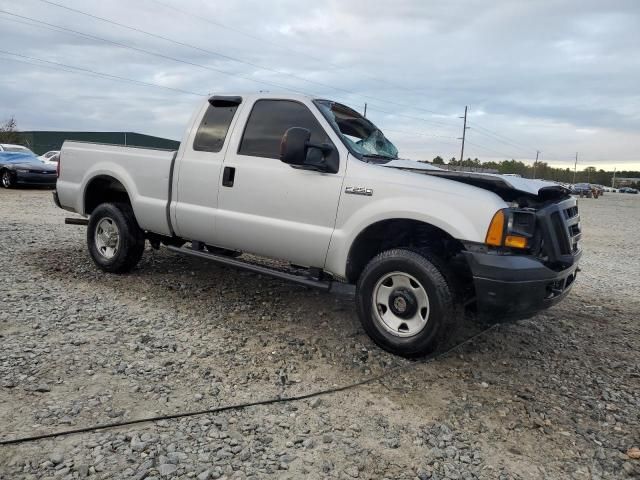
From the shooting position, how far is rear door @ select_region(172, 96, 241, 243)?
16.3 ft

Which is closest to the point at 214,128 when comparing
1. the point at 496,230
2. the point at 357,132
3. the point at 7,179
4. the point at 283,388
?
the point at 357,132

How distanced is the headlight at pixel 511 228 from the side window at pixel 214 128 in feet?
9.11

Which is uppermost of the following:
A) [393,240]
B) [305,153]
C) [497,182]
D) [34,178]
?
[305,153]

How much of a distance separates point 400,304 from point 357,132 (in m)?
1.94

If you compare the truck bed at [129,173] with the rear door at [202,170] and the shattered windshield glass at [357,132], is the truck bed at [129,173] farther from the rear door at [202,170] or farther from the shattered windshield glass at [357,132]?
the shattered windshield glass at [357,132]

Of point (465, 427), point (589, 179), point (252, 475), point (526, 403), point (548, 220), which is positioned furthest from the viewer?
point (589, 179)

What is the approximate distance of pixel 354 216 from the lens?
4.11 metres

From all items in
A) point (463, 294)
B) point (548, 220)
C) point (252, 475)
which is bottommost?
point (252, 475)

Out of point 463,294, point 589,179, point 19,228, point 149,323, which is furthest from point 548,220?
point 589,179

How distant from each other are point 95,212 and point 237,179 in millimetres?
2258

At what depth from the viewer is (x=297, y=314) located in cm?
497

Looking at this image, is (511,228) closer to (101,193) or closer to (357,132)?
(357,132)

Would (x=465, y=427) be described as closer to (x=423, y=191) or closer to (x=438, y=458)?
(x=438, y=458)

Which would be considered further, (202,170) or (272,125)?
(202,170)
